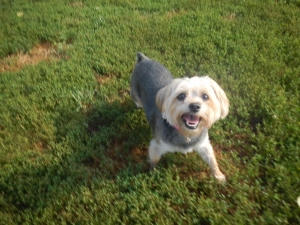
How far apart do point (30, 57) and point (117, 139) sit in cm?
392

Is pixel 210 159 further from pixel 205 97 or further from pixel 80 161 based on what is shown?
pixel 80 161

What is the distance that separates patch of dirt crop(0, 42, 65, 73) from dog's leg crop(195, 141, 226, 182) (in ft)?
15.7

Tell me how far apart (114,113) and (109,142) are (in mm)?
726

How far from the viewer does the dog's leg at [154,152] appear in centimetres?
424

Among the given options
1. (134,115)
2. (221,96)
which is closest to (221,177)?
(221,96)

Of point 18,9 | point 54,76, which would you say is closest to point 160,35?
point 54,76

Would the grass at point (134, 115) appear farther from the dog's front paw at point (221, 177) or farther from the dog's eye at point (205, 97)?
the dog's eye at point (205, 97)

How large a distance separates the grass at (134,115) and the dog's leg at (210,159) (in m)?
0.17

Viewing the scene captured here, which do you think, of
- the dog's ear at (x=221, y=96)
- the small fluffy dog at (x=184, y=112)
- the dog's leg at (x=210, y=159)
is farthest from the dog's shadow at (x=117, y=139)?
the dog's ear at (x=221, y=96)

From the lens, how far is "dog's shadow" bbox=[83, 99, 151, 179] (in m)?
4.74

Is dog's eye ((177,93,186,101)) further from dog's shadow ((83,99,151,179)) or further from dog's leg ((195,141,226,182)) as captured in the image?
dog's shadow ((83,99,151,179))

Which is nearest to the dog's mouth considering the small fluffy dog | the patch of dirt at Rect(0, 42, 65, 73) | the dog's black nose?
the small fluffy dog

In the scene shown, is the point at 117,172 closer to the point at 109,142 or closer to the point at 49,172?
the point at 109,142

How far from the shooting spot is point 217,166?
14.1 feet
